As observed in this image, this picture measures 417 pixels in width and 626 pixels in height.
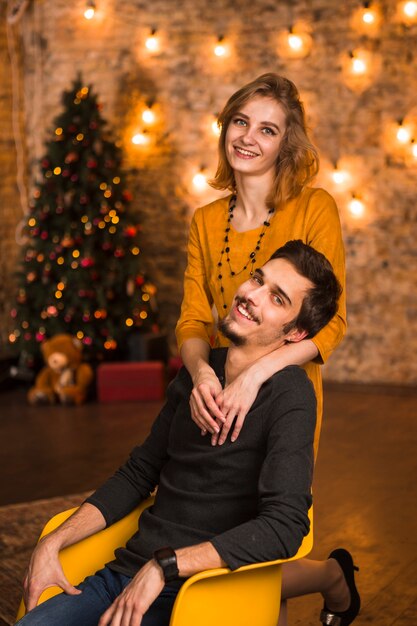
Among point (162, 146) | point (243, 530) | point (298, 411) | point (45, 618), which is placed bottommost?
point (45, 618)

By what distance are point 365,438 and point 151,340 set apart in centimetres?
205

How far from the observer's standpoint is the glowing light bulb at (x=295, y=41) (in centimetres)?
702

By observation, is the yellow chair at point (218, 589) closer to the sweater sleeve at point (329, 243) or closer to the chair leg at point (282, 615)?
the chair leg at point (282, 615)

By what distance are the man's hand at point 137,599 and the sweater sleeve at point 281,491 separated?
0.14m

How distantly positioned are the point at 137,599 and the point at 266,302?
0.73 m

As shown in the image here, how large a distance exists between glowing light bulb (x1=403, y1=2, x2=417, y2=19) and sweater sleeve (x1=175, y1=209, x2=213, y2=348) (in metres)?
4.36

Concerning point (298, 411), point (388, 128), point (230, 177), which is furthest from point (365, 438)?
point (298, 411)

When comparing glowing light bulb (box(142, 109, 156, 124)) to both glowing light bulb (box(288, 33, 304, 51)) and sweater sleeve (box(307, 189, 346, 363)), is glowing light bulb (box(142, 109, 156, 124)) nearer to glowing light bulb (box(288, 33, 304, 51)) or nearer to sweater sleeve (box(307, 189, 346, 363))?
glowing light bulb (box(288, 33, 304, 51))

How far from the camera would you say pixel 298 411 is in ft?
7.04

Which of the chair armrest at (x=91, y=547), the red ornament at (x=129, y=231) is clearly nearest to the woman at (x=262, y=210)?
the chair armrest at (x=91, y=547)

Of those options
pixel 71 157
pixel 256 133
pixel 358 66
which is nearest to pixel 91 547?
pixel 256 133

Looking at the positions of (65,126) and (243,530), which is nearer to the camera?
(243,530)

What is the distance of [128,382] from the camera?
6.70 meters

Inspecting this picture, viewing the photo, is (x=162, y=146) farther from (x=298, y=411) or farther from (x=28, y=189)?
(x=298, y=411)
